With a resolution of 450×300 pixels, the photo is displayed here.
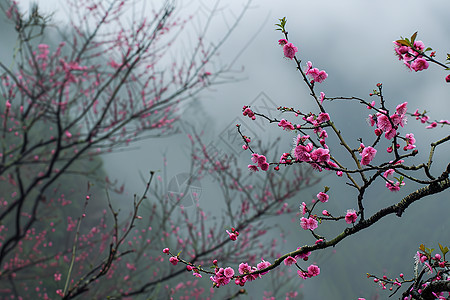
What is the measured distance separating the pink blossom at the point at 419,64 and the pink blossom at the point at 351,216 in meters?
0.86

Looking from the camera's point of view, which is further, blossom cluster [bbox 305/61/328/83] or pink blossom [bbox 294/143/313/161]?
blossom cluster [bbox 305/61/328/83]

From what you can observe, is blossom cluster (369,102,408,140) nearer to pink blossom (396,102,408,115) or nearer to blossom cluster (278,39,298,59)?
pink blossom (396,102,408,115)

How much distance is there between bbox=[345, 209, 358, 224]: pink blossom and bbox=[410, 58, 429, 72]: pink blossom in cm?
86

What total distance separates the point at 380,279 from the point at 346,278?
66.6 ft

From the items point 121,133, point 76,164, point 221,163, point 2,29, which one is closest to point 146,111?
point 121,133

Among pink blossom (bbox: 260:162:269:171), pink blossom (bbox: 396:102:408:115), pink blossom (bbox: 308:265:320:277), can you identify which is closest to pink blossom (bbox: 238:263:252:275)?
pink blossom (bbox: 308:265:320:277)

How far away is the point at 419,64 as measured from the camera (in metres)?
1.72

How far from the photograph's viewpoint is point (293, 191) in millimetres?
6000

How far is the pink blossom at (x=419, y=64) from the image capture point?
5.61ft

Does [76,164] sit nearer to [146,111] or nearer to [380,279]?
[146,111]

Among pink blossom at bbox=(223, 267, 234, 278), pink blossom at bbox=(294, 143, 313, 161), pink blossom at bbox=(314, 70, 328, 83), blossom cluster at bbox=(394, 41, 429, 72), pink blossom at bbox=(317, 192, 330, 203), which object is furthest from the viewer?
pink blossom at bbox=(314, 70, 328, 83)

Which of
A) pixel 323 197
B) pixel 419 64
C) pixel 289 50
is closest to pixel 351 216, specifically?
pixel 323 197

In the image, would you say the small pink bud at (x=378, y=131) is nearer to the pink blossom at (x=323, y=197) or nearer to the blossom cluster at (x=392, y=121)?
the blossom cluster at (x=392, y=121)

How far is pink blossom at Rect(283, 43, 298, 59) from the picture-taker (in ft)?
6.51
